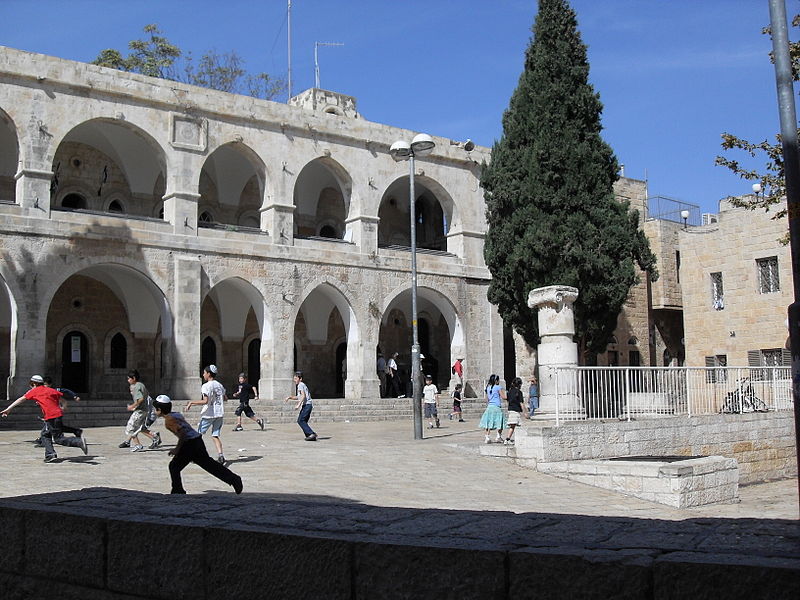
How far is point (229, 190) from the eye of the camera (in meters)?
27.8

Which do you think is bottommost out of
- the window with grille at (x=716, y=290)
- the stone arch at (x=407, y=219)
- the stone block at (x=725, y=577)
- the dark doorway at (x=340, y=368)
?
the stone block at (x=725, y=577)

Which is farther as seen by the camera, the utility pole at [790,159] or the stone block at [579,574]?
the utility pole at [790,159]

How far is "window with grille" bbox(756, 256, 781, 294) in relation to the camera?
1070 inches

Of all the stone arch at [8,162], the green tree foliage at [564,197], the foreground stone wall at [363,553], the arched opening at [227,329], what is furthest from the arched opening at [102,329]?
the foreground stone wall at [363,553]

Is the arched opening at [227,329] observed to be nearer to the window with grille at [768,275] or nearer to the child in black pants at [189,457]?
the window with grille at [768,275]

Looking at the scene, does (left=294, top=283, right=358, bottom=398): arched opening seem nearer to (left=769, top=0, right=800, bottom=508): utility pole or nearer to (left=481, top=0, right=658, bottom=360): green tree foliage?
(left=481, top=0, right=658, bottom=360): green tree foliage

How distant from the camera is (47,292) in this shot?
2080 centimetres

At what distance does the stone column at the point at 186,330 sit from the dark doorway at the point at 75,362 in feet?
12.1

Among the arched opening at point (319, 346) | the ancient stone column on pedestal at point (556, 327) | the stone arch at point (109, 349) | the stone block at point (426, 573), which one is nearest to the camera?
the stone block at point (426, 573)

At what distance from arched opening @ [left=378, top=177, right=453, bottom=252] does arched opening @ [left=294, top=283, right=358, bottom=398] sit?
11.3 ft

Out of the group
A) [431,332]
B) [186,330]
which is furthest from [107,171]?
[431,332]

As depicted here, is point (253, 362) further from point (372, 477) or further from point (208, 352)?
point (372, 477)

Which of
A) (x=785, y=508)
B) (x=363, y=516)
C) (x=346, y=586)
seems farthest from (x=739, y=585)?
(x=785, y=508)

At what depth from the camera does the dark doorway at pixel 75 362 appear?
24.3 meters
